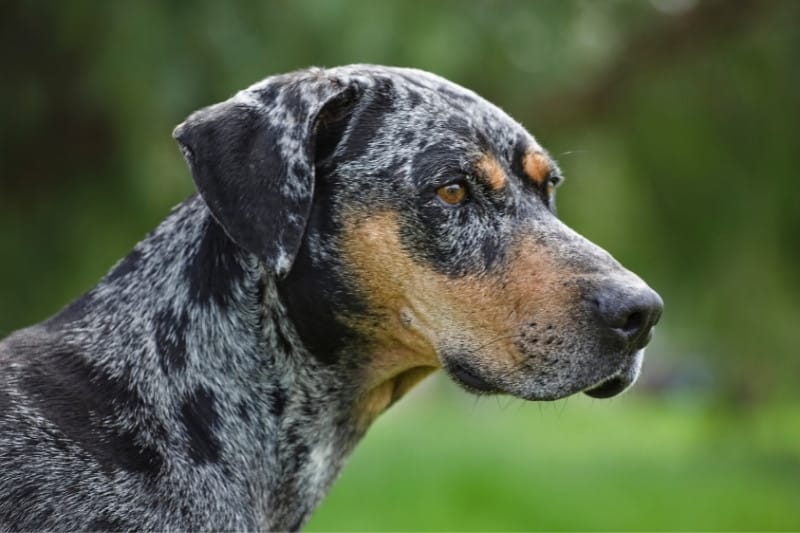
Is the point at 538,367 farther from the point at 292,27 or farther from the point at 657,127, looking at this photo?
the point at 657,127

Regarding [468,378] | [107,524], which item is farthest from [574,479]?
[107,524]

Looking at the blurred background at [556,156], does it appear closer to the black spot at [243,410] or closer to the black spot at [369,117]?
the black spot at [369,117]

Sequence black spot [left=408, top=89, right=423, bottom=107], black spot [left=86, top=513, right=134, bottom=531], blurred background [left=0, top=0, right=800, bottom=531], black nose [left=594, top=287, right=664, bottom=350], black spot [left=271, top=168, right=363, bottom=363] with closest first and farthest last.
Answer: black spot [left=86, top=513, right=134, bottom=531]
black nose [left=594, top=287, right=664, bottom=350]
black spot [left=271, top=168, right=363, bottom=363]
black spot [left=408, top=89, right=423, bottom=107]
blurred background [left=0, top=0, right=800, bottom=531]

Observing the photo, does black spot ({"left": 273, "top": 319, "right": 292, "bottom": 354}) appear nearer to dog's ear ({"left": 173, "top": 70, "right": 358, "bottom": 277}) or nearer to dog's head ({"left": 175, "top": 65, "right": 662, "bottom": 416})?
dog's head ({"left": 175, "top": 65, "right": 662, "bottom": 416})

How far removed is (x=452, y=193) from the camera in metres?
4.23

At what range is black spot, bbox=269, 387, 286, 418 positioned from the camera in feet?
13.8

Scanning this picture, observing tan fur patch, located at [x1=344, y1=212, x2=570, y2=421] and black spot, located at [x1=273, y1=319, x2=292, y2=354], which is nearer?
tan fur patch, located at [x1=344, y1=212, x2=570, y2=421]

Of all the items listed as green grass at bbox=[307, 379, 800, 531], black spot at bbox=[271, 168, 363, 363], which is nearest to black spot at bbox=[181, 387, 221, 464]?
black spot at bbox=[271, 168, 363, 363]

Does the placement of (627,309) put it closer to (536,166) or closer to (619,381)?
(619,381)

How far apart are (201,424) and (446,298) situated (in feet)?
2.99

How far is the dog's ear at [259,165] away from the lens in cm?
397

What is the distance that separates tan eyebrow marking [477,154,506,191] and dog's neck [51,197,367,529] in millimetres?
831

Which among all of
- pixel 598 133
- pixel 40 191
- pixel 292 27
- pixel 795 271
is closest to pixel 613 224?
pixel 598 133

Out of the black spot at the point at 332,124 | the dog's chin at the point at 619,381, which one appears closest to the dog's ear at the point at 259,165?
the black spot at the point at 332,124
